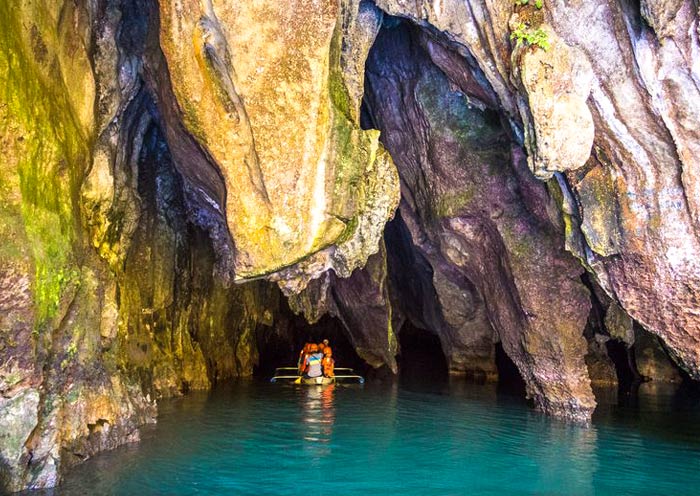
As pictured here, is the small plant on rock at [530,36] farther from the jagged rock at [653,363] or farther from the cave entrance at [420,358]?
the jagged rock at [653,363]

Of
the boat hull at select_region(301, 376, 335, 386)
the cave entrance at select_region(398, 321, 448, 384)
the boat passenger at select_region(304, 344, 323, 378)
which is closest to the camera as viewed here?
the boat hull at select_region(301, 376, 335, 386)

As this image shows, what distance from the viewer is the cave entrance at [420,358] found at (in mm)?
19156

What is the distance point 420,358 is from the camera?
2600 centimetres

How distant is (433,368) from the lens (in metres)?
22.2

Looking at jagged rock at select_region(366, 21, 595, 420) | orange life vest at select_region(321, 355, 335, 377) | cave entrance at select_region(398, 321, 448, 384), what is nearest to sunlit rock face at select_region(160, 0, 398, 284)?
jagged rock at select_region(366, 21, 595, 420)

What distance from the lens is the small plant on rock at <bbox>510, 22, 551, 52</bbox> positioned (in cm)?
808

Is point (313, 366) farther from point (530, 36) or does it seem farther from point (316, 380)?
point (530, 36)

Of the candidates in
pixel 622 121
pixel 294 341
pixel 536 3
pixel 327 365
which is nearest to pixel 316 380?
pixel 327 365

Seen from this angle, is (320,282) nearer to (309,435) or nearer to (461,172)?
(461,172)

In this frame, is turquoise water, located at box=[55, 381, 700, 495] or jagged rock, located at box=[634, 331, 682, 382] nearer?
turquoise water, located at box=[55, 381, 700, 495]

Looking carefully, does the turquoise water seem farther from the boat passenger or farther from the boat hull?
the boat passenger

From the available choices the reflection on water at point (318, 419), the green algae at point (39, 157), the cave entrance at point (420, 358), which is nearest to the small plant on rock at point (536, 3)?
the green algae at point (39, 157)

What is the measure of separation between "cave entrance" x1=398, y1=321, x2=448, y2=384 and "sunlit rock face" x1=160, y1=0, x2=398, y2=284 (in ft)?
33.8

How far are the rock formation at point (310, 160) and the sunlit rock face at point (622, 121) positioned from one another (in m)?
0.03
